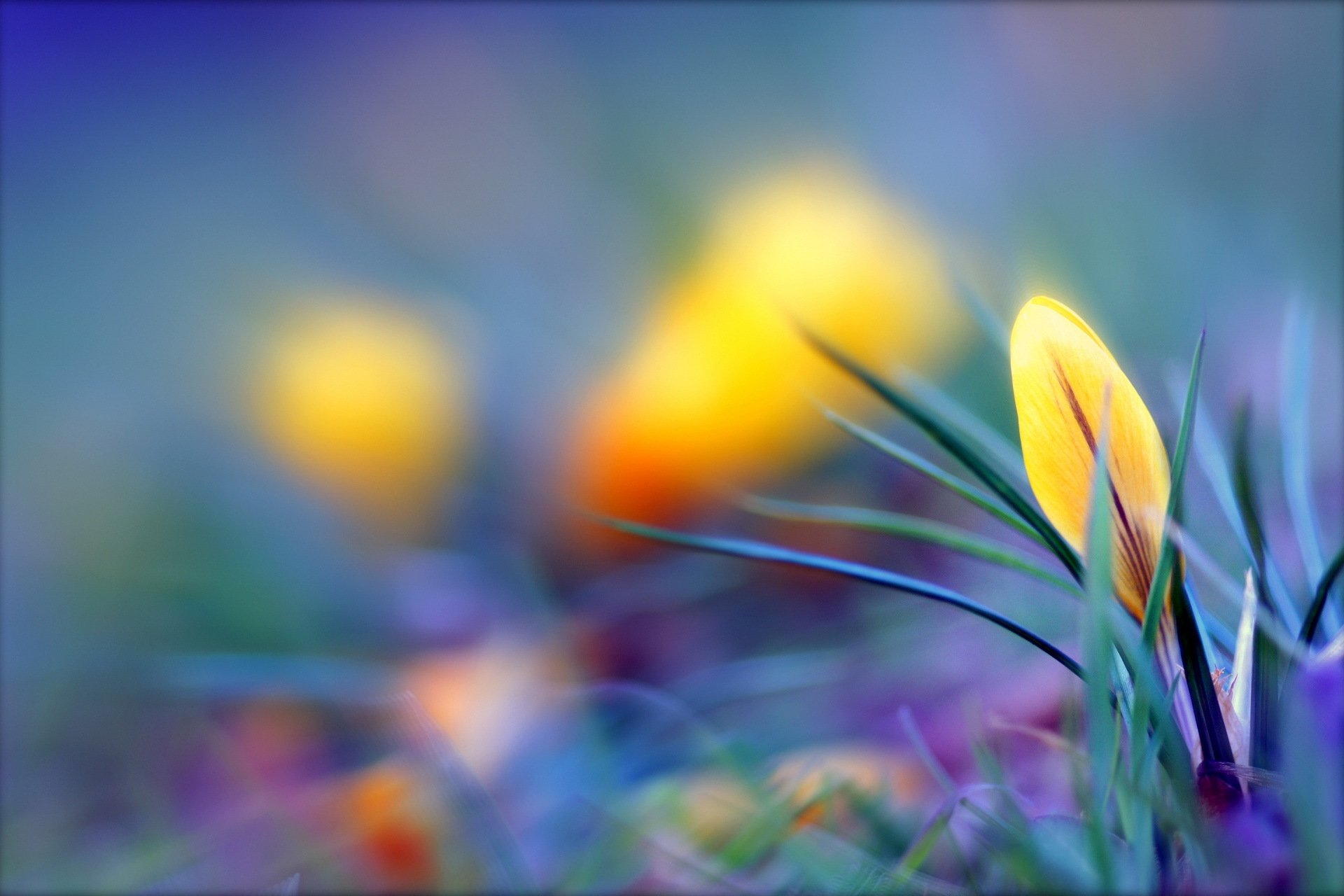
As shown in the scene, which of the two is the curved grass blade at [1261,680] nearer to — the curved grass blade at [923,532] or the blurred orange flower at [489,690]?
the curved grass blade at [923,532]

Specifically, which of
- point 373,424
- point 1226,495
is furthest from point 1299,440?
point 373,424

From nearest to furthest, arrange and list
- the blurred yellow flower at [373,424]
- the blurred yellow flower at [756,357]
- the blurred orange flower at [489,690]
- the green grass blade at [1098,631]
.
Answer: the green grass blade at [1098,631]
the blurred orange flower at [489,690]
the blurred yellow flower at [756,357]
the blurred yellow flower at [373,424]

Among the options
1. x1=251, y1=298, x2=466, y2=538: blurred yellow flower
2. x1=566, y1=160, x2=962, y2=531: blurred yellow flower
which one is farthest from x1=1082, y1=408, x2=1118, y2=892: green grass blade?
x1=251, y1=298, x2=466, y2=538: blurred yellow flower

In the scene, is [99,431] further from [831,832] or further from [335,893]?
[831,832]

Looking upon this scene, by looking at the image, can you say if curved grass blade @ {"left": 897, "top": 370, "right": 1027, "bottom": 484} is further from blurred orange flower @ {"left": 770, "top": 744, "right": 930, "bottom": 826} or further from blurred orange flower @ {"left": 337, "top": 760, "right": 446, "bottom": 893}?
blurred orange flower @ {"left": 337, "top": 760, "right": 446, "bottom": 893}

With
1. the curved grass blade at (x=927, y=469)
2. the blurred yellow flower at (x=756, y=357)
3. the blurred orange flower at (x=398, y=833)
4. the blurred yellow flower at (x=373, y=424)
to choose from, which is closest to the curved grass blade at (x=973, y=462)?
the curved grass blade at (x=927, y=469)

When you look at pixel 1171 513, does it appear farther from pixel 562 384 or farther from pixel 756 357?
pixel 562 384
